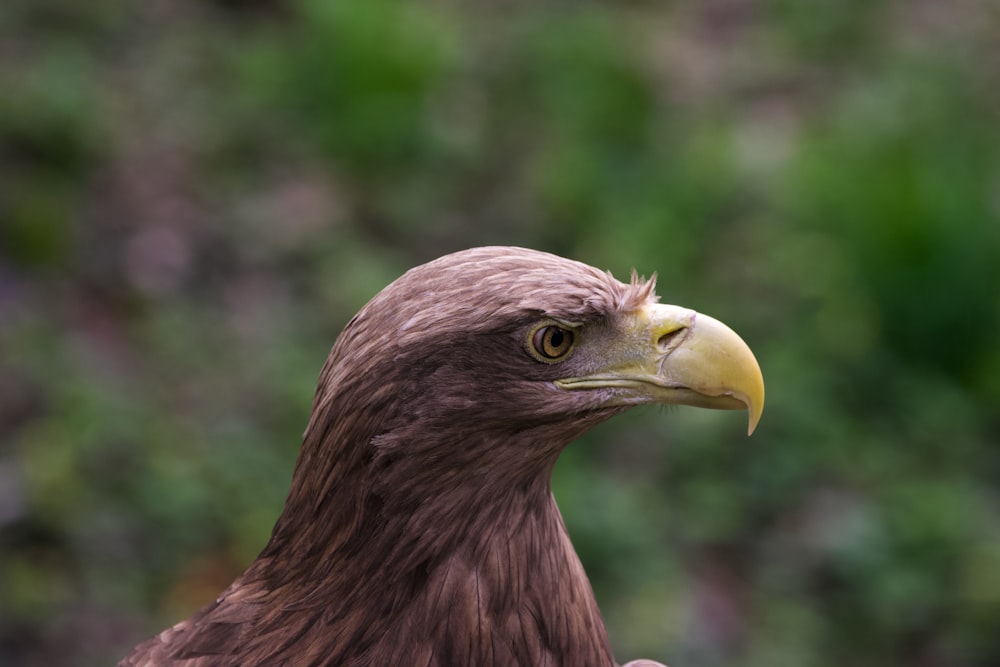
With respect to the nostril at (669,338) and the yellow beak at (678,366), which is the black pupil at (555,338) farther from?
the nostril at (669,338)

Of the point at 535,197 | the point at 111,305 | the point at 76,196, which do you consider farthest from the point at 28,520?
the point at 535,197

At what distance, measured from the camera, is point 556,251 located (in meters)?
5.92

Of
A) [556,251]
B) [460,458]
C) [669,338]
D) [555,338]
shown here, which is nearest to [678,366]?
[669,338]

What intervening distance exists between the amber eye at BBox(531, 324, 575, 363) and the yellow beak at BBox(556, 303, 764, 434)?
51mm

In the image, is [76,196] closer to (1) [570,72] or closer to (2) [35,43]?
(2) [35,43]

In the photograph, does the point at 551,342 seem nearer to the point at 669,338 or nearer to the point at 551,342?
Result: the point at 551,342

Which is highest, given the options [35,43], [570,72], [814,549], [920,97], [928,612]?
[35,43]

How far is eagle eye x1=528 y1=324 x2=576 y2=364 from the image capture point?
7.07 ft

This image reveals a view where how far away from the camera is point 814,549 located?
4664mm

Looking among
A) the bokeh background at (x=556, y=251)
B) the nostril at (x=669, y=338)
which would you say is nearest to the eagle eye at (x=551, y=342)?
the nostril at (x=669, y=338)

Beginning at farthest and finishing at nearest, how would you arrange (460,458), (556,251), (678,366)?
(556,251) → (678,366) → (460,458)

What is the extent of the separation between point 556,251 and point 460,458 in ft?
12.6

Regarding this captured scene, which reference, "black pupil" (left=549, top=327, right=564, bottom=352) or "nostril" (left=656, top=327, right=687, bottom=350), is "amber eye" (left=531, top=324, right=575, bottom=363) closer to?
"black pupil" (left=549, top=327, right=564, bottom=352)

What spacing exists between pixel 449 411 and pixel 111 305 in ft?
12.4
